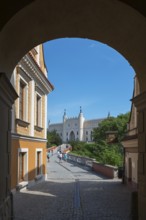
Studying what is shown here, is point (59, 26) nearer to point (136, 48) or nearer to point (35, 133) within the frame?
point (136, 48)

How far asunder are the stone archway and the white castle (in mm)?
129169

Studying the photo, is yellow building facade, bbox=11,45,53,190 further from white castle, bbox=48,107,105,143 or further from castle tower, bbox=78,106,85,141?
castle tower, bbox=78,106,85,141

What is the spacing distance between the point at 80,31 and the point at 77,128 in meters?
135

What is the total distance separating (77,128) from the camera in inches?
5684

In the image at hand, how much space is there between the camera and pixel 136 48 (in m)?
8.89

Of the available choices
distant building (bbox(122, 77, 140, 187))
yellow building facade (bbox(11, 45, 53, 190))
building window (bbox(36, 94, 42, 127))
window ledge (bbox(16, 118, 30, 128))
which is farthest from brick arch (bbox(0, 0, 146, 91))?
building window (bbox(36, 94, 42, 127))

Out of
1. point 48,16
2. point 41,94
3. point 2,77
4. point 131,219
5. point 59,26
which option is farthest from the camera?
point 41,94

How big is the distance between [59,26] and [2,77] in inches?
84.3

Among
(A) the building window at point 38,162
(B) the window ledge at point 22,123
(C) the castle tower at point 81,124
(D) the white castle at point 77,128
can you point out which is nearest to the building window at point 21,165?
(B) the window ledge at point 22,123

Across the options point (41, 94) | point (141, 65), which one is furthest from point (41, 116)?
→ point (141, 65)

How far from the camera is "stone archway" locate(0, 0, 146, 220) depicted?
7574 millimetres

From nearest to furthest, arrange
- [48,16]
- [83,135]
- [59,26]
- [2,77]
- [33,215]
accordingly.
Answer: [2,77] → [48,16] → [59,26] → [33,215] → [83,135]

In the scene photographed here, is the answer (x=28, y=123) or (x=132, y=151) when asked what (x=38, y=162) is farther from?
(x=132, y=151)

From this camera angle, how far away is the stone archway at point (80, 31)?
757 centimetres
